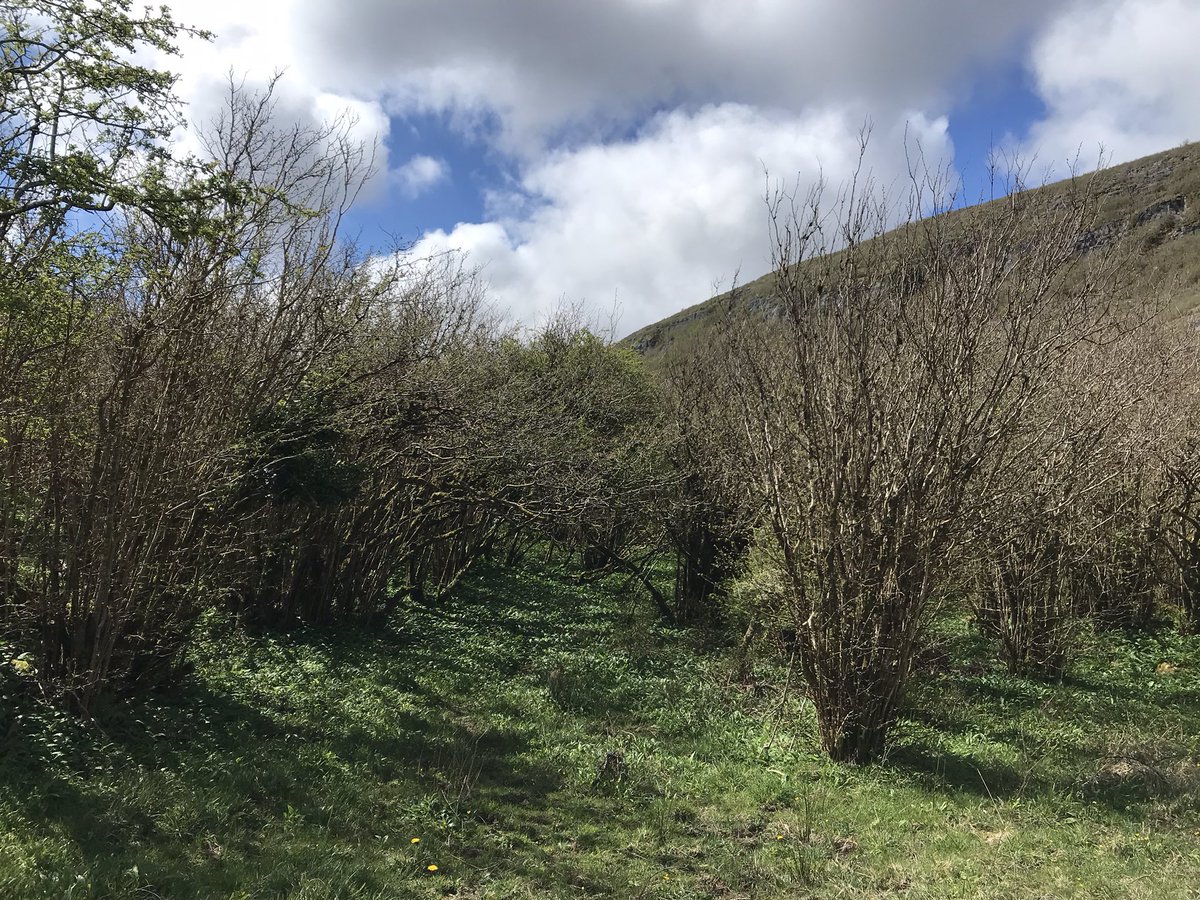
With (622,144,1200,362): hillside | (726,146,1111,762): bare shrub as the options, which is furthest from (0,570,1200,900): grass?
(622,144,1200,362): hillside

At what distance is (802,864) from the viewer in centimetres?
419

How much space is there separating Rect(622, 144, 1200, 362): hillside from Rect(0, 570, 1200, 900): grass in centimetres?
438

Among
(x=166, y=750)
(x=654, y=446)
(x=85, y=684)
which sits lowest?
(x=166, y=750)

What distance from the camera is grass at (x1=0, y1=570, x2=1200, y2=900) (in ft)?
12.9

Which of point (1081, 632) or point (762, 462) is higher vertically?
point (762, 462)

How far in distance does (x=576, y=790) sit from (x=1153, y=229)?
25557mm

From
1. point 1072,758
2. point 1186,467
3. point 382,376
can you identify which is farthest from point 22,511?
point 1186,467

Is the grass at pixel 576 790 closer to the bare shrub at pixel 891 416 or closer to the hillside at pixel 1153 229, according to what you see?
the bare shrub at pixel 891 416

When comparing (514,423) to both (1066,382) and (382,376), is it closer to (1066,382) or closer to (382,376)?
(382,376)

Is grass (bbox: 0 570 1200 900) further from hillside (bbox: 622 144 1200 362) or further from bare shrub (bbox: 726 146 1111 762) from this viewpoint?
hillside (bbox: 622 144 1200 362)

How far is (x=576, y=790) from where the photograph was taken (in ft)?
18.4

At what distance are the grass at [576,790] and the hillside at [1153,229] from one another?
4.38 m

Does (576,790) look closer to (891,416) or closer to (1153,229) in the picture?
(891,416)

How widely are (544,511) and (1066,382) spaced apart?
715 centimetres
